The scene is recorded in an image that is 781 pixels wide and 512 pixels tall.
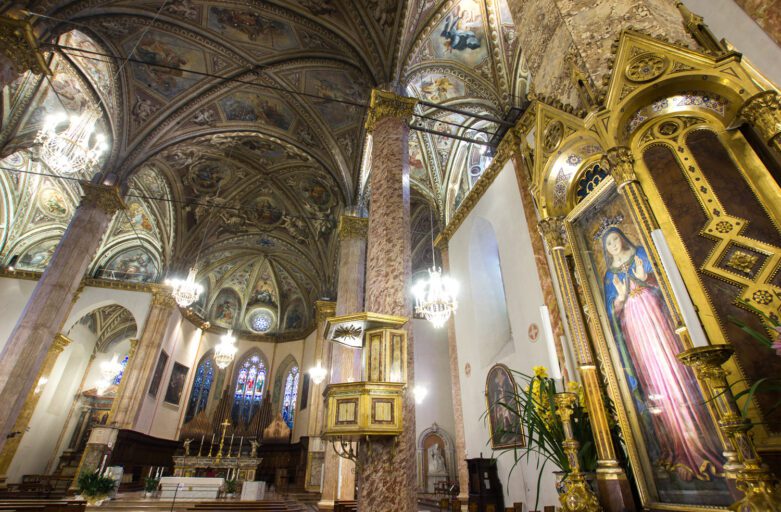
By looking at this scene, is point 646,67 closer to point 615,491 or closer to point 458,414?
point 615,491

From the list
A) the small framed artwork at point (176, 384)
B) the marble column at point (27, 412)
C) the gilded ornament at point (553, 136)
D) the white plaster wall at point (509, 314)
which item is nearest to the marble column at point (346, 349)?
the white plaster wall at point (509, 314)

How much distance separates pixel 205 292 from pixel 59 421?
791cm

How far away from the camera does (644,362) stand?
318 centimetres

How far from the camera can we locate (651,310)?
3.14 metres

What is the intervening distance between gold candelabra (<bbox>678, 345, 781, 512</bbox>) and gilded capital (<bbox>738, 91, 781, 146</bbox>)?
1489 mm

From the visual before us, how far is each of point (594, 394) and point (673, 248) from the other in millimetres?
1502

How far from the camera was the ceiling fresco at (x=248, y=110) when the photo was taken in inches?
356

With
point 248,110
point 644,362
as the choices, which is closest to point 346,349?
point 644,362

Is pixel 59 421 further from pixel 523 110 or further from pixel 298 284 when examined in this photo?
pixel 523 110

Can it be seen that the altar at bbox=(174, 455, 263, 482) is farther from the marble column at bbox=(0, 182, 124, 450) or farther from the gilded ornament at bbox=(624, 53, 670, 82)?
the gilded ornament at bbox=(624, 53, 670, 82)

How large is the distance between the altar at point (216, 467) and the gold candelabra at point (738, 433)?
14.5 meters

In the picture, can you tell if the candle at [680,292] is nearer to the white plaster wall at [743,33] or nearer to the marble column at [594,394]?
the marble column at [594,394]

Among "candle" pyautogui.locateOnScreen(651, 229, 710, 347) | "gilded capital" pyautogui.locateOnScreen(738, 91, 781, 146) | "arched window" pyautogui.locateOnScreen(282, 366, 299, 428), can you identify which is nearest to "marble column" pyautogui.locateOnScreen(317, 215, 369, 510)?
"candle" pyautogui.locateOnScreen(651, 229, 710, 347)

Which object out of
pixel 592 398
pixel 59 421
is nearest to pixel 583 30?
pixel 592 398
